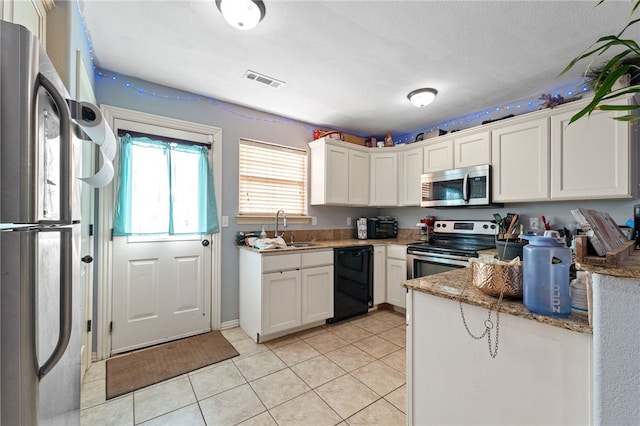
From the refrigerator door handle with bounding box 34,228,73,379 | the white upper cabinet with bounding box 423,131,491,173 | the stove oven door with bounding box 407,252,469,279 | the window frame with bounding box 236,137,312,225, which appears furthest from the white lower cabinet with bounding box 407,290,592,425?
the white upper cabinet with bounding box 423,131,491,173

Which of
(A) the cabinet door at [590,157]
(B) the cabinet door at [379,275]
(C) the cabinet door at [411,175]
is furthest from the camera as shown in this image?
(C) the cabinet door at [411,175]

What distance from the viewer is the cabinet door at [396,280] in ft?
10.8

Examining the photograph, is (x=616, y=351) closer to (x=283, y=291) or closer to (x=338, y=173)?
(x=283, y=291)

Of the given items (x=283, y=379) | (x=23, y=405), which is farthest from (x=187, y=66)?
(x=283, y=379)

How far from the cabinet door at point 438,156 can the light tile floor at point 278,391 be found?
6.74ft

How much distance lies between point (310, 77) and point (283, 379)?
2531 millimetres

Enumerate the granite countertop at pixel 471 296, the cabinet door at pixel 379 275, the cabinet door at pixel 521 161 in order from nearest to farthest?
the granite countertop at pixel 471 296
the cabinet door at pixel 521 161
the cabinet door at pixel 379 275

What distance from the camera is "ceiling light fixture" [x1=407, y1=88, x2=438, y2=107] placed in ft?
8.86

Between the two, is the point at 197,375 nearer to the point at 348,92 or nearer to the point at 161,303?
the point at 161,303

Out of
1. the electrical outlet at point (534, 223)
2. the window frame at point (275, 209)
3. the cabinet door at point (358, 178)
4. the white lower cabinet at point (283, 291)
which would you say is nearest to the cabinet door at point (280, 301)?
the white lower cabinet at point (283, 291)

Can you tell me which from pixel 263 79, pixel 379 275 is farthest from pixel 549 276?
pixel 379 275

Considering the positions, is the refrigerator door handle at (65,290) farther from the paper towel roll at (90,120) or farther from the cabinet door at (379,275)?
the cabinet door at (379,275)

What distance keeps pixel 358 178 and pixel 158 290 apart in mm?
2676

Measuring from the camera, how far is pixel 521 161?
266 centimetres
